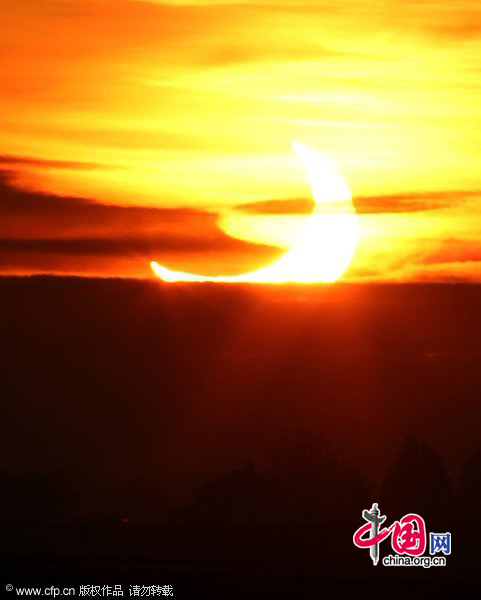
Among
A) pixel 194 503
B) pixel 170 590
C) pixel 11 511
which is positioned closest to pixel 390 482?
pixel 194 503

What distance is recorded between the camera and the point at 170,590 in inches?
1214

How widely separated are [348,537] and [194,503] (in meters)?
11.8

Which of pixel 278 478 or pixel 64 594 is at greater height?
pixel 278 478

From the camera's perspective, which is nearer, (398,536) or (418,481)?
(398,536)

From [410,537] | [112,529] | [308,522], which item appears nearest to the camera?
[410,537]

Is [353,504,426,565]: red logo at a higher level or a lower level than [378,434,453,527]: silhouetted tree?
lower

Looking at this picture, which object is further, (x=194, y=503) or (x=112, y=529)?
(x=194, y=503)

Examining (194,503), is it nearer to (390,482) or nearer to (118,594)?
(390,482)

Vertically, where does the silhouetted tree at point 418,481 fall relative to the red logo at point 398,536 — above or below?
above

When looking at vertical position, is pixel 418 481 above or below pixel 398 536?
above

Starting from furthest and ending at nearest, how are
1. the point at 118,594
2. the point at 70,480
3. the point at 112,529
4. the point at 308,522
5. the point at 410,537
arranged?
the point at 70,480, the point at 308,522, the point at 112,529, the point at 410,537, the point at 118,594

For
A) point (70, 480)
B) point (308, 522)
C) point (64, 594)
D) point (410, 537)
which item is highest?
point (70, 480)

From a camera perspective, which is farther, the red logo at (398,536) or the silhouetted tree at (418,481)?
the silhouetted tree at (418,481)

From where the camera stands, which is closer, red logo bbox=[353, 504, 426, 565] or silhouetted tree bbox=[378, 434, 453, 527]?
red logo bbox=[353, 504, 426, 565]
